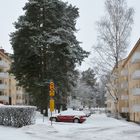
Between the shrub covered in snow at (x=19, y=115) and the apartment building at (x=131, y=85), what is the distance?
24422 millimetres

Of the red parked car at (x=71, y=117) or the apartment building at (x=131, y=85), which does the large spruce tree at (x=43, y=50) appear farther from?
the apartment building at (x=131, y=85)

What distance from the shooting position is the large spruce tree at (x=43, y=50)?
45156mm

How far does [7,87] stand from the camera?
292 feet

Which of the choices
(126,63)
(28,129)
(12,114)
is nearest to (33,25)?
(12,114)

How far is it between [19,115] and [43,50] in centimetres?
2100

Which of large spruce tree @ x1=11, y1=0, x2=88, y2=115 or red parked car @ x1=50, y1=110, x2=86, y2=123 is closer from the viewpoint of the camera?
red parked car @ x1=50, y1=110, x2=86, y2=123

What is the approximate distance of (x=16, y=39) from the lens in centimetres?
4719

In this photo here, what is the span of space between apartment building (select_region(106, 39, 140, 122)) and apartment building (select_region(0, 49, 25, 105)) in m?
20.7

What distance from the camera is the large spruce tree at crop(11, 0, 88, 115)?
45.2 m

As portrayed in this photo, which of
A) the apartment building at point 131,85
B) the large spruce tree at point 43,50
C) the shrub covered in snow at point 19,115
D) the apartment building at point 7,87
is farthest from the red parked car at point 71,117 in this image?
the apartment building at point 7,87

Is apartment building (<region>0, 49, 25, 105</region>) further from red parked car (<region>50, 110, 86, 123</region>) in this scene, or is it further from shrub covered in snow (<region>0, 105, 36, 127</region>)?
shrub covered in snow (<region>0, 105, 36, 127</region>)

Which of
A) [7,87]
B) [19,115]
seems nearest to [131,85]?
[7,87]

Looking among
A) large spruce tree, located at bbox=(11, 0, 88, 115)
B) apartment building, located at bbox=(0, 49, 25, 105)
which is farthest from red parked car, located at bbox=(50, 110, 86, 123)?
apartment building, located at bbox=(0, 49, 25, 105)

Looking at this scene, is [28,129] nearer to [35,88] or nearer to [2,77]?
[35,88]
